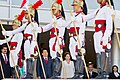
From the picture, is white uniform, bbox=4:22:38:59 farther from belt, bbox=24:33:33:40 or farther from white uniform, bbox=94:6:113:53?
white uniform, bbox=94:6:113:53

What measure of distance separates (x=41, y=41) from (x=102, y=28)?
895 centimetres

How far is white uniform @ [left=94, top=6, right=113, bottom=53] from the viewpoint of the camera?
864cm

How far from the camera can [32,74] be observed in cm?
1027

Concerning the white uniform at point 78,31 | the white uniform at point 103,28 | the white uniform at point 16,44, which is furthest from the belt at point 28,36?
the white uniform at point 103,28

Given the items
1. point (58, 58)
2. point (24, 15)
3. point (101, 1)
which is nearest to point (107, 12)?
point (101, 1)

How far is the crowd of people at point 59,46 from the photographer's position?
8.67 meters

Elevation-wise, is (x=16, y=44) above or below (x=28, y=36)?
below

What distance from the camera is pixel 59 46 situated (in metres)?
9.73

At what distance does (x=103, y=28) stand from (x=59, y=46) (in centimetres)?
131

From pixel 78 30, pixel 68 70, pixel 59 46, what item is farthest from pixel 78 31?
pixel 68 70

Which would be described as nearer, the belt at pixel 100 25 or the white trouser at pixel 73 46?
the belt at pixel 100 25

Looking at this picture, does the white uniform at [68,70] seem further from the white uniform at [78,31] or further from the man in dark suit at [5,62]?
the man in dark suit at [5,62]

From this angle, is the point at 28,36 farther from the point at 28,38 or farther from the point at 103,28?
the point at 103,28

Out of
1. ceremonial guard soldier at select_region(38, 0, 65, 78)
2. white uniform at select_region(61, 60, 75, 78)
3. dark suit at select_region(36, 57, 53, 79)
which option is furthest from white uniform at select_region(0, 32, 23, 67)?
white uniform at select_region(61, 60, 75, 78)
